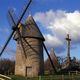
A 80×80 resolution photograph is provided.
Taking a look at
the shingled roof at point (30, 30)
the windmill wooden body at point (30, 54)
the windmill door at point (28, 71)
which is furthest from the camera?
the shingled roof at point (30, 30)

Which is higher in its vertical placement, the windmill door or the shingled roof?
the shingled roof

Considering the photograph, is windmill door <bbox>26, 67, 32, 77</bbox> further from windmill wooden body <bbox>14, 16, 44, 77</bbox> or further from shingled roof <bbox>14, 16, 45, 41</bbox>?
shingled roof <bbox>14, 16, 45, 41</bbox>

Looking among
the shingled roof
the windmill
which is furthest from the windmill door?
the shingled roof

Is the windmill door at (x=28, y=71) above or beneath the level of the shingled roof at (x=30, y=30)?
beneath

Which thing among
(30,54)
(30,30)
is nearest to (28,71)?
(30,54)

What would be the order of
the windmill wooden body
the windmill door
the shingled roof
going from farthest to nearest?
the shingled roof, the windmill door, the windmill wooden body

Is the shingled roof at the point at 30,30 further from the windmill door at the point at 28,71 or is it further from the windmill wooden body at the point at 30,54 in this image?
the windmill door at the point at 28,71

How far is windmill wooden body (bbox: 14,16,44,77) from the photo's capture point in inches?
1700

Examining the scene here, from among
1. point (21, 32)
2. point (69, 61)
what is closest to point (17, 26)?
point (21, 32)

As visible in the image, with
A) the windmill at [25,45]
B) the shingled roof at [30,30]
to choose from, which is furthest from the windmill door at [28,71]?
the shingled roof at [30,30]

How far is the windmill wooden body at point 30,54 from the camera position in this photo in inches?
1700

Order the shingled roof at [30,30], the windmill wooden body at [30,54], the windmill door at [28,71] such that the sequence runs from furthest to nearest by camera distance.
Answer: the shingled roof at [30,30] → the windmill door at [28,71] → the windmill wooden body at [30,54]

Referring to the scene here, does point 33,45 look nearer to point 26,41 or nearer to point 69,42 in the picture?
point 26,41

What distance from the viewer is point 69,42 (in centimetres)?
6331
